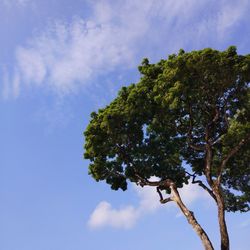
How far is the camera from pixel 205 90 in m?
25.8

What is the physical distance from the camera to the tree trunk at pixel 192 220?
→ 24.1m

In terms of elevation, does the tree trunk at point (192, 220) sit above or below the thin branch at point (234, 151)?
below

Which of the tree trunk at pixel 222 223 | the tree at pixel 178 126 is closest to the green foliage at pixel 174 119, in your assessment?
the tree at pixel 178 126

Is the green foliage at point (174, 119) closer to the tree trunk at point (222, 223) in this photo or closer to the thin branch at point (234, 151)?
the thin branch at point (234, 151)

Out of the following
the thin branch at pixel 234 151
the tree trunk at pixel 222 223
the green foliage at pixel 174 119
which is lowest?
the tree trunk at pixel 222 223

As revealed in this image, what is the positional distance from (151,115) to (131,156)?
352 centimetres

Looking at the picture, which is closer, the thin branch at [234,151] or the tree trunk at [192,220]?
the tree trunk at [192,220]

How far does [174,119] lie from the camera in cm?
2727

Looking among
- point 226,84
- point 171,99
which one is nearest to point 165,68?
point 171,99

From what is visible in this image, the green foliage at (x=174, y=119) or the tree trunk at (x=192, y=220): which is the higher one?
the green foliage at (x=174, y=119)

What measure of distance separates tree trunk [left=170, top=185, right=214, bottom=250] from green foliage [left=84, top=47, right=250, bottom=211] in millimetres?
1774

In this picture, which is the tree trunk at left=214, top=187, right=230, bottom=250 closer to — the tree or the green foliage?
the tree

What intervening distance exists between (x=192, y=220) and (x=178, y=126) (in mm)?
6409

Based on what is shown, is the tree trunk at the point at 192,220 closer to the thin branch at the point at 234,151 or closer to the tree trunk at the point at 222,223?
the tree trunk at the point at 222,223
